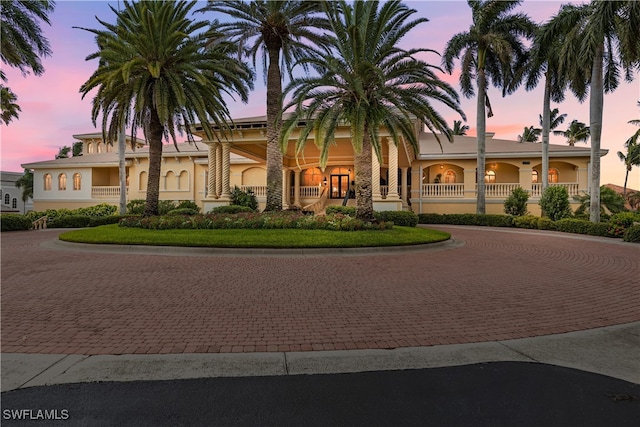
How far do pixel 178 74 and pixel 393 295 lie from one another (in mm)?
16828

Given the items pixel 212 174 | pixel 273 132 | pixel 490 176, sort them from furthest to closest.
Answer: pixel 490 176 < pixel 212 174 < pixel 273 132

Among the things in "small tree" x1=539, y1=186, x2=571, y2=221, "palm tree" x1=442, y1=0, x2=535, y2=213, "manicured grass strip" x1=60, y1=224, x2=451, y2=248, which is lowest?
"manicured grass strip" x1=60, y1=224, x2=451, y2=248

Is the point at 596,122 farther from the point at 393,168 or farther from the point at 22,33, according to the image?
the point at 22,33

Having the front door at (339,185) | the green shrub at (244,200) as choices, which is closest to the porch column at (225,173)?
the green shrub at (244,200)

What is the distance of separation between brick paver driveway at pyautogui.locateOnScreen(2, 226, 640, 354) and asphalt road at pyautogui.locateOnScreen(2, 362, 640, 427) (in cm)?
93

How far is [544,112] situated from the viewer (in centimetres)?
2603

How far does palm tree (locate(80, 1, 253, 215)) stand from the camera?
17.1 meters

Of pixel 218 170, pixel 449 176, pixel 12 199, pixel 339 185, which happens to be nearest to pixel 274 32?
pixel 218 170

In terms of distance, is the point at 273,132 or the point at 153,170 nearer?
the point at 153,170

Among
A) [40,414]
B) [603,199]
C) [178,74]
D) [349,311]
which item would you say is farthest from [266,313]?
[603,199]

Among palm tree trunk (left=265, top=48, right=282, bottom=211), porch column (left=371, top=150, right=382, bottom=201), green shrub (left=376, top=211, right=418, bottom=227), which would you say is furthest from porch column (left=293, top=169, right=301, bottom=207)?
palm tree trunk (left=265, top=48, right=282, bottom=211)

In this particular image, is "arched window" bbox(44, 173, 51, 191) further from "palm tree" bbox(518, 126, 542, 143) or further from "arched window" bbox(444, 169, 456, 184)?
"palm tree" bbox(518, 126, 542, 143)

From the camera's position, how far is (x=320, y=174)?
110ft

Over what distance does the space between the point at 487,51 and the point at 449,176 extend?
10.8 m
